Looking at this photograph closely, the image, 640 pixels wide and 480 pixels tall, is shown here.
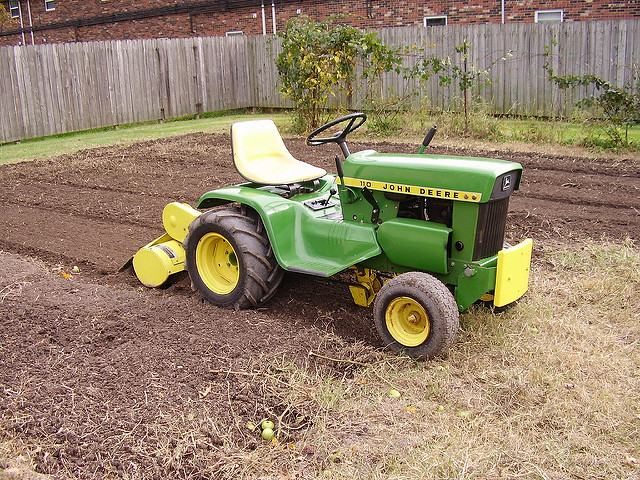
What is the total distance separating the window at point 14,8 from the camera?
29.6 metres

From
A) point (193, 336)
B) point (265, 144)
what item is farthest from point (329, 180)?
point (193, 336)

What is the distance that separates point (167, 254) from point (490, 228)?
2661mm

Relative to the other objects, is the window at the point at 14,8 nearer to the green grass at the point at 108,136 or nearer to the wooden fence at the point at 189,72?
the wooden fence at the point at 189,72

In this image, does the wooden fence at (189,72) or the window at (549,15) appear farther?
the window at (549,15)

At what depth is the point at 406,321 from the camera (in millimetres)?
4297

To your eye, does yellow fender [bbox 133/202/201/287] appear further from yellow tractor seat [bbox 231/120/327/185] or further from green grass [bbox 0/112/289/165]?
green grass [bbox 0/112/289/165]

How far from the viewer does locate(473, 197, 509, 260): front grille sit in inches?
166

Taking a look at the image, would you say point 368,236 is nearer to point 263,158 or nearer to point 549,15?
point 263,158

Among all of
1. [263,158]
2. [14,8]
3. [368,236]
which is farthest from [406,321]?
[14,8]

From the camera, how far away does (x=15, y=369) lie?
4.04m

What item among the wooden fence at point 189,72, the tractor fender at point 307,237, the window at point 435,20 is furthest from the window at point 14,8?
the tractor fender at point 307,237

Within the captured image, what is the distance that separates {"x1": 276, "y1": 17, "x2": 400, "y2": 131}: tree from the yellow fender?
8235mm

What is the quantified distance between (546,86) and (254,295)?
12750 mm

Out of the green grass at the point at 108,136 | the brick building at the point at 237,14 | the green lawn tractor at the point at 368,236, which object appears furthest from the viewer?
the brick building at the point at 237,14
